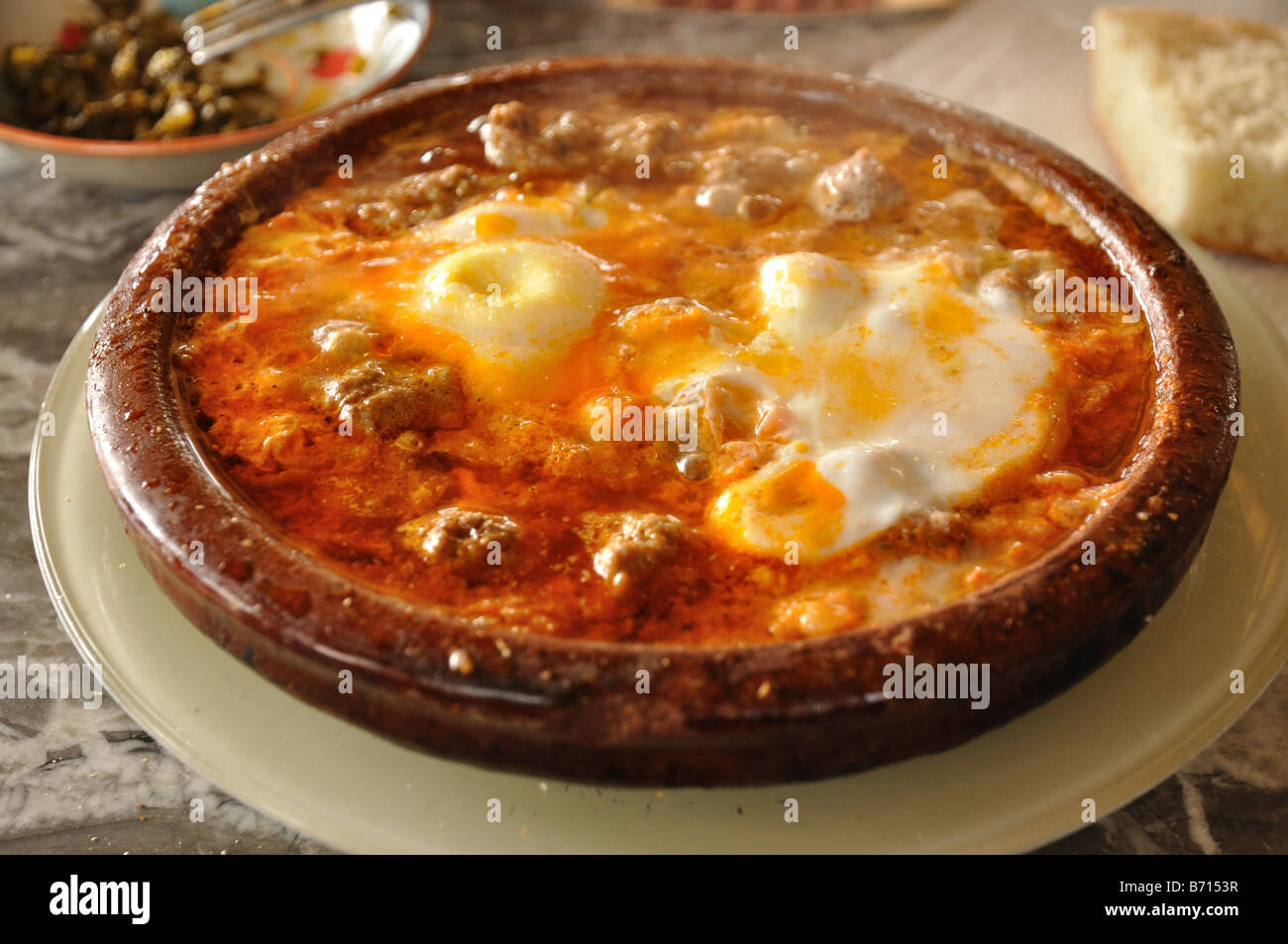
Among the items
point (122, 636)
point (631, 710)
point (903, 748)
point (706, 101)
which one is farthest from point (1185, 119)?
point (122, 636)

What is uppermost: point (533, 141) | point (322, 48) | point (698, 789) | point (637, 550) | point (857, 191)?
point (322, 48)

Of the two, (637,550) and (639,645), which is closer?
(639,645)

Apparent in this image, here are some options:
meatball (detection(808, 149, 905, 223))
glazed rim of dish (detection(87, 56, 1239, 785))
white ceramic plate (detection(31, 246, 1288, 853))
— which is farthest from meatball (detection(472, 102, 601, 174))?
white ceramic plate (detection(31, 246, 1288, 853))

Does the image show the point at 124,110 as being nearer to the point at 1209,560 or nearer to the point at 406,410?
the point at 406,410

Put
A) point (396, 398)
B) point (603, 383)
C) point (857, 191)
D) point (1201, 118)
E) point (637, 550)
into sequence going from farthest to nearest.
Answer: point (1201, 118)
point (857, 191)
point (603, 383)
point (396, 398)
point (637, 550)

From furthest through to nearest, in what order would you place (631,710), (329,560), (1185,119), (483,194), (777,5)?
1. (777,5)
2. (1185,119)
3. (483,194)
4. (329,560)
5. (631,710)

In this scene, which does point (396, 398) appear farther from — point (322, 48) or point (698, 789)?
point (322, 48)

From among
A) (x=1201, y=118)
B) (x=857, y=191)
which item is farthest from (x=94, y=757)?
(x=1201, y=118)
